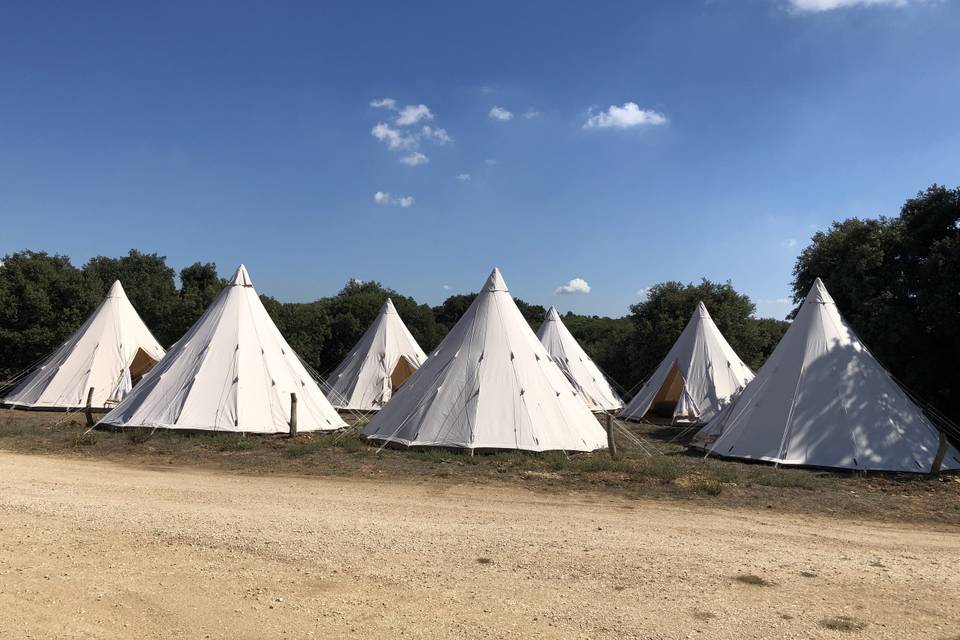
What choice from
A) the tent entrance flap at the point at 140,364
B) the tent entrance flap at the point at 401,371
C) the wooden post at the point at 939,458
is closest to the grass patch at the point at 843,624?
the wooden post at the point at 939,458

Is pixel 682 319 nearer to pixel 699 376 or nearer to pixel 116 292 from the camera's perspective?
pixel 699 376

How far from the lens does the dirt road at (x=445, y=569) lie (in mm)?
5570

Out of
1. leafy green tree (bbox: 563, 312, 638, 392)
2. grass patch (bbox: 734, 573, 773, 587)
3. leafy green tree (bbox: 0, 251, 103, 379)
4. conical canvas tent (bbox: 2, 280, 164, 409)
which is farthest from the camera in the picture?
leafy green tree (bbox: 563, 312, 638, 392)

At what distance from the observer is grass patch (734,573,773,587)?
6.72 m

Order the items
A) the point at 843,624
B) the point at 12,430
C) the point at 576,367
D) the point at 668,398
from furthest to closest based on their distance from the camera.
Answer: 1. the point at 576,367
2. the point at 668,398
3. the point at 12,430
4. the point at 843,624

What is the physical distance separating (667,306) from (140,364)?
81.7 feet

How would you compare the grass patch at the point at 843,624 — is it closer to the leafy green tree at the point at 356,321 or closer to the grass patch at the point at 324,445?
the grass patch at the point at 324,445

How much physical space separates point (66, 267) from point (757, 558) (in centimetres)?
3452

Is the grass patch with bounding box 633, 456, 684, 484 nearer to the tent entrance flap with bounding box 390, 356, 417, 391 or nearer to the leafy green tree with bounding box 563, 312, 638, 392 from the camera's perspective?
the tent entrance flap with bounding box 390, 356, 417, 391

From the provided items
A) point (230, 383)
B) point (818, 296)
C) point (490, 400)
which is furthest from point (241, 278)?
point (818, 296)

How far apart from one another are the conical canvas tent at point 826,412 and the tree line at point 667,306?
2.49m

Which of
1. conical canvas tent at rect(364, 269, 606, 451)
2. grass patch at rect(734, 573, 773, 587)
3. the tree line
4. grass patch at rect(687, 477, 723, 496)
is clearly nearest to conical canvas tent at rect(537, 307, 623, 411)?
the tree line

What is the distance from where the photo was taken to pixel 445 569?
6.94 meters

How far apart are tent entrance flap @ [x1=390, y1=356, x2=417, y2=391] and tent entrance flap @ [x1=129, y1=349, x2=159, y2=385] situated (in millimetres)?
9574
